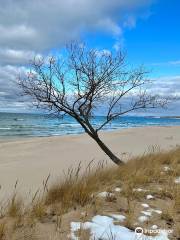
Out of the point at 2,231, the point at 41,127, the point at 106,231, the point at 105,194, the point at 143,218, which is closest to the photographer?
the point at 2,231

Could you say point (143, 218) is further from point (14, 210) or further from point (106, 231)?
point (14, 210)

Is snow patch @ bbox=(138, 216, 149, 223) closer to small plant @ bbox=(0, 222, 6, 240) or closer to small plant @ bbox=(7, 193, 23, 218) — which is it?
small plant @ bbox=(7, 193, 23, 218)

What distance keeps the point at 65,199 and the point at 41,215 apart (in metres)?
0.74

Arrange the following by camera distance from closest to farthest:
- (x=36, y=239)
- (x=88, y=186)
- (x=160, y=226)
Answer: (x=36, y=239)
(x=160, y=226)
(x=88, y=186)

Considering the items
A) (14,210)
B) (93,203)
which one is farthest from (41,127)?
(14,210)

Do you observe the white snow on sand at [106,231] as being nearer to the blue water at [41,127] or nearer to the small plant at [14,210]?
the small plant at [14,210]

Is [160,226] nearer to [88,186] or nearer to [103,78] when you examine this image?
[88,186]

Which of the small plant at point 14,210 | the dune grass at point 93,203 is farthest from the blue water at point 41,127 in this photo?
the small plant at point 14,210

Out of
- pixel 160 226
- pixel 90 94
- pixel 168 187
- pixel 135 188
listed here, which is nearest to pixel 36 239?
pixel 160 226

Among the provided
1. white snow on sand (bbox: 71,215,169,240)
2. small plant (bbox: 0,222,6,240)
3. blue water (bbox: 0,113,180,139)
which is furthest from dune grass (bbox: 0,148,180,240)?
blue water (bbox: 0,113,180,139)

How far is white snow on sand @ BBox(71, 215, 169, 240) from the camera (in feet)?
13.1

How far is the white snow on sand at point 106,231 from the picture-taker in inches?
157

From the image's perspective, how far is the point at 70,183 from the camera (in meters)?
6.22

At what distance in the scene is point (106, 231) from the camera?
4.15 meters
